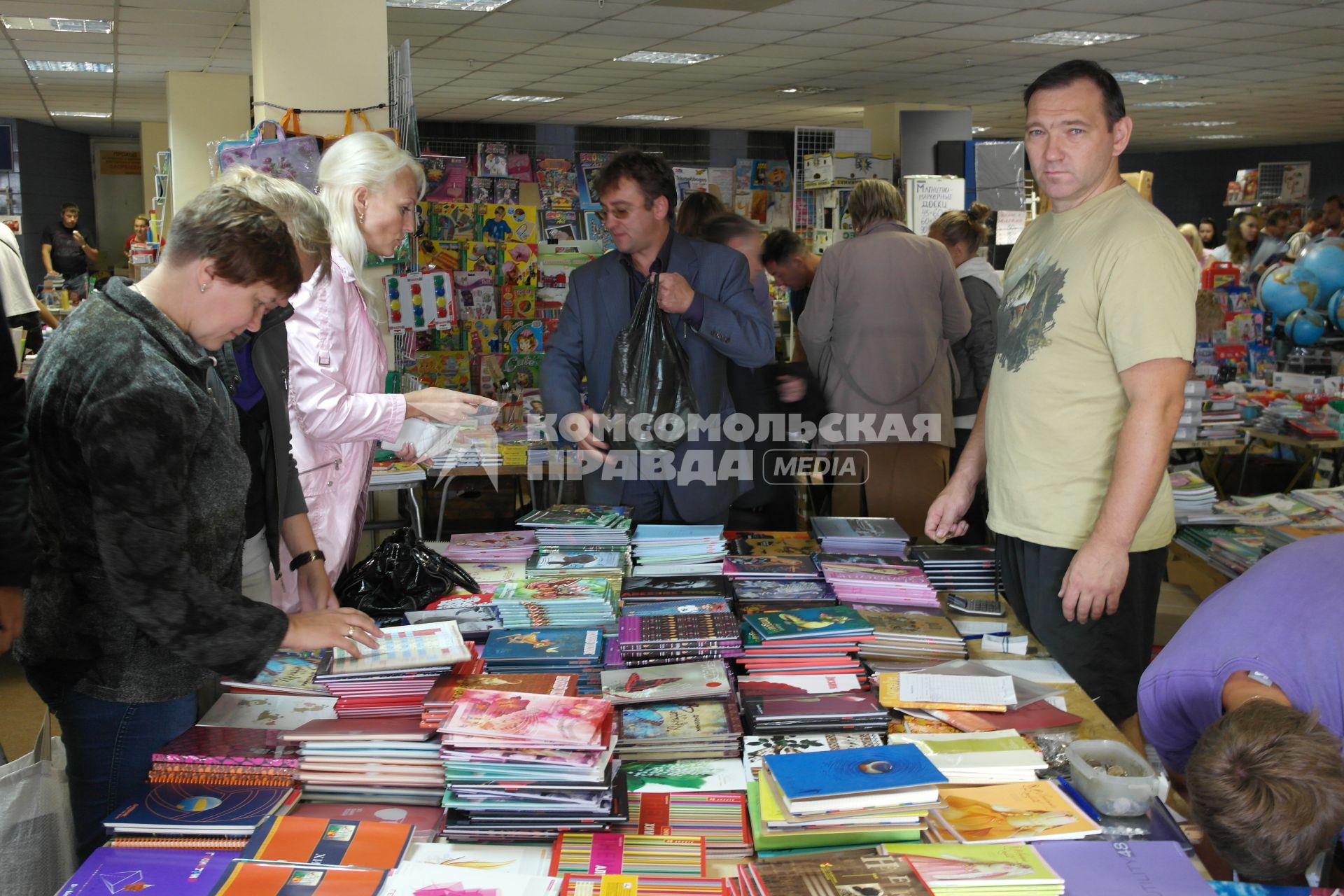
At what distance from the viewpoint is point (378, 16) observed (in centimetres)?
493

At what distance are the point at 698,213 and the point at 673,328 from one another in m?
1.95

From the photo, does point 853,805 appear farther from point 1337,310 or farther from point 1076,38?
point 1337,310

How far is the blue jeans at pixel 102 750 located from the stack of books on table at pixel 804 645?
1022mm

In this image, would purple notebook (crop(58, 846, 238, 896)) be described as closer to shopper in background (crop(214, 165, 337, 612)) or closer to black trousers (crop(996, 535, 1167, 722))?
shopper in background (crop(214, 165, 337, 612))

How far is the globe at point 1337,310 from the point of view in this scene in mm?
8586

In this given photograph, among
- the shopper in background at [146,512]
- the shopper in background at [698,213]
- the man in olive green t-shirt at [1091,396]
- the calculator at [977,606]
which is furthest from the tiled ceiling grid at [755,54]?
the shopper in background at [146,512]

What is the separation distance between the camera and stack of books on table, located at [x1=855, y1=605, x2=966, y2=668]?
2152 millimetres

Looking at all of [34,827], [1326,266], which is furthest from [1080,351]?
[1326,266]

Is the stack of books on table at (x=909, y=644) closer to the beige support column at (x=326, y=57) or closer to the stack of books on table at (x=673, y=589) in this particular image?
the stack of books on table at (x=673, y=589)

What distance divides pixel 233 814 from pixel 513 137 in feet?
44.8

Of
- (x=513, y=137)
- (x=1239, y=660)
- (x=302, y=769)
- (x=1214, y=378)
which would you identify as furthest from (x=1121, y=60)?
(x=302, y=769)

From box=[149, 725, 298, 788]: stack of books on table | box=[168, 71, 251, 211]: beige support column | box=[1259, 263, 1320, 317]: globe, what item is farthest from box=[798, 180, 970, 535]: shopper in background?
box=[168, 71, 251, 211]: beige support column

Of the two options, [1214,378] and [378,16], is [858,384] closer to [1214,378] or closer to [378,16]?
[378,16]

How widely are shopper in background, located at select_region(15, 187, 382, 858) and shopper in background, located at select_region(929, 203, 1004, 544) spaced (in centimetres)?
395
